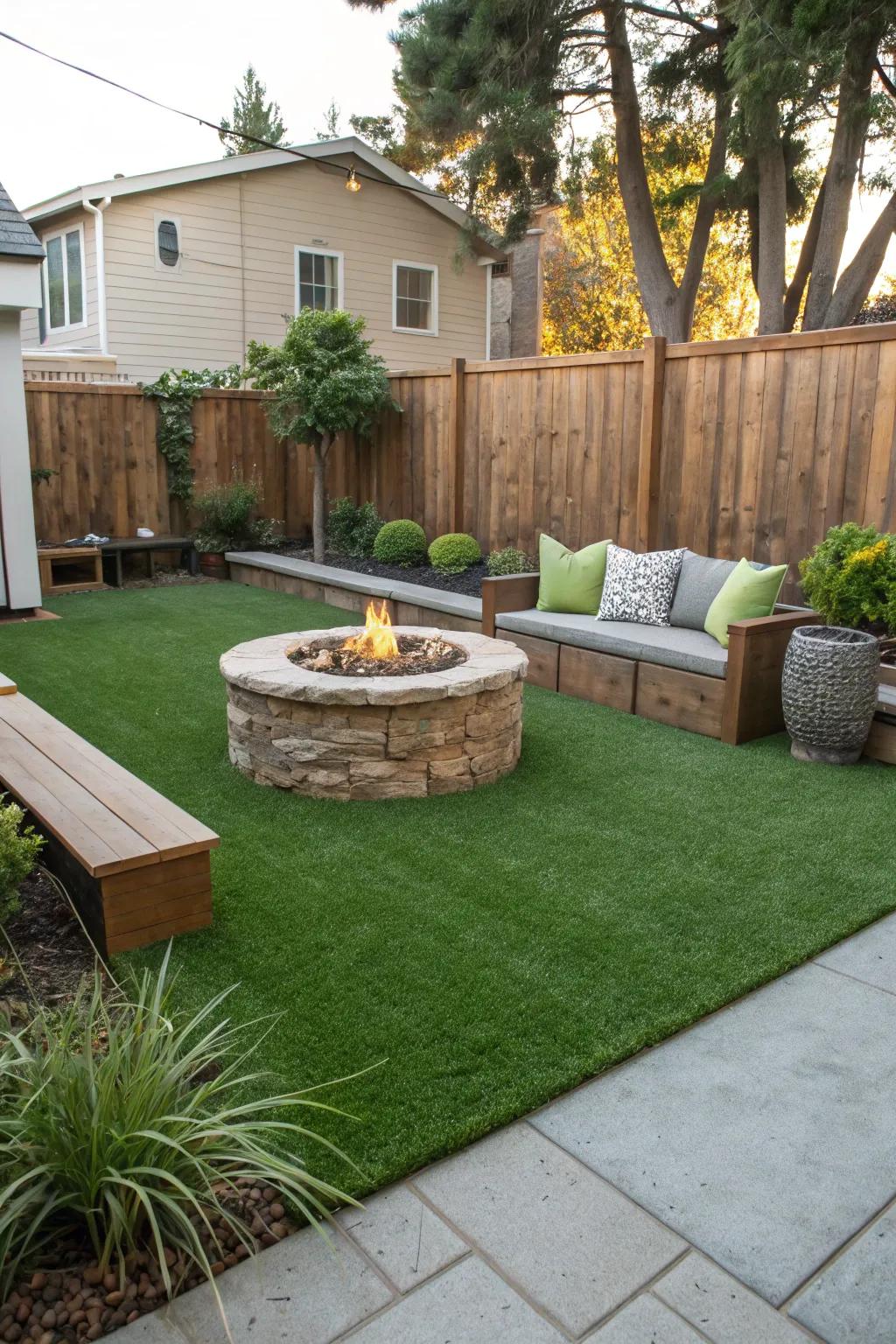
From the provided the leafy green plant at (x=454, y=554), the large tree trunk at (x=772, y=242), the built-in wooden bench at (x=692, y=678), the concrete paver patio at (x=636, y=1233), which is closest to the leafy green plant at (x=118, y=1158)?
the concrete paver patio at (x=636, y=1233)

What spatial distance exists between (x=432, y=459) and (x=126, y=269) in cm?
583

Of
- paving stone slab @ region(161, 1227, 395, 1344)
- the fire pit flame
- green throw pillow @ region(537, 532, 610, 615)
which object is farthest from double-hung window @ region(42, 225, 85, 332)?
paving stone slab @ region(161, 1227, 395, 1344)

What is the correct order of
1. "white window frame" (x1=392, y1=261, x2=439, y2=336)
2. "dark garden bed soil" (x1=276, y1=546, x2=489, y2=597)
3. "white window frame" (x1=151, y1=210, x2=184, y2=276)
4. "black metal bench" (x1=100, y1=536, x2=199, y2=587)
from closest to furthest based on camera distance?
1. "dark garden bed soil" (x1=276, y1=546, x2=489, y2=597)
2. "black metal bench" (x1=100, y1=536, x2=199, y2=587)
3. "white window frame" (x1=151, y1=210, x2=184, y2=276)
4. "white window frame" (x1=392, y1=261, x2=439, y2=336)

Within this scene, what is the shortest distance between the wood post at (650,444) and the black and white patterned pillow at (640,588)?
0.97 m

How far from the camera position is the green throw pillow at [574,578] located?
19.5 feet

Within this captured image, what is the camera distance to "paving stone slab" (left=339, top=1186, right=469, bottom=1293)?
70.1 inches

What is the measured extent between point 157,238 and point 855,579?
10514 mm

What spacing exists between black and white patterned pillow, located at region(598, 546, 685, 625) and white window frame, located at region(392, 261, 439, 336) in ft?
31.1

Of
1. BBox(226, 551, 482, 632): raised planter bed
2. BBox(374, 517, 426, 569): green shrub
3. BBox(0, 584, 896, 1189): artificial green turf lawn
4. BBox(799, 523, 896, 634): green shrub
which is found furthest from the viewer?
BBox(374, 517, 426, 569): green shrub

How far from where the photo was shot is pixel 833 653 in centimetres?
434

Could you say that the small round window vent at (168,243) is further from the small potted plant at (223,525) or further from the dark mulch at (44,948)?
the dark mulch at (44,948)

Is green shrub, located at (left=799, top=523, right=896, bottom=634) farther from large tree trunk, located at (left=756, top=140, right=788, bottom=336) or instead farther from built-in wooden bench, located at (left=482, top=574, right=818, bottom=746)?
large tree trunk, located at (left=756, top=140, right=788, bottom=336)

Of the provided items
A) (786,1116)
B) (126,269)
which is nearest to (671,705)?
(786,1116)

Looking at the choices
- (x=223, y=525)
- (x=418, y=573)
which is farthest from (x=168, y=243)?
(x=418, y=573)
